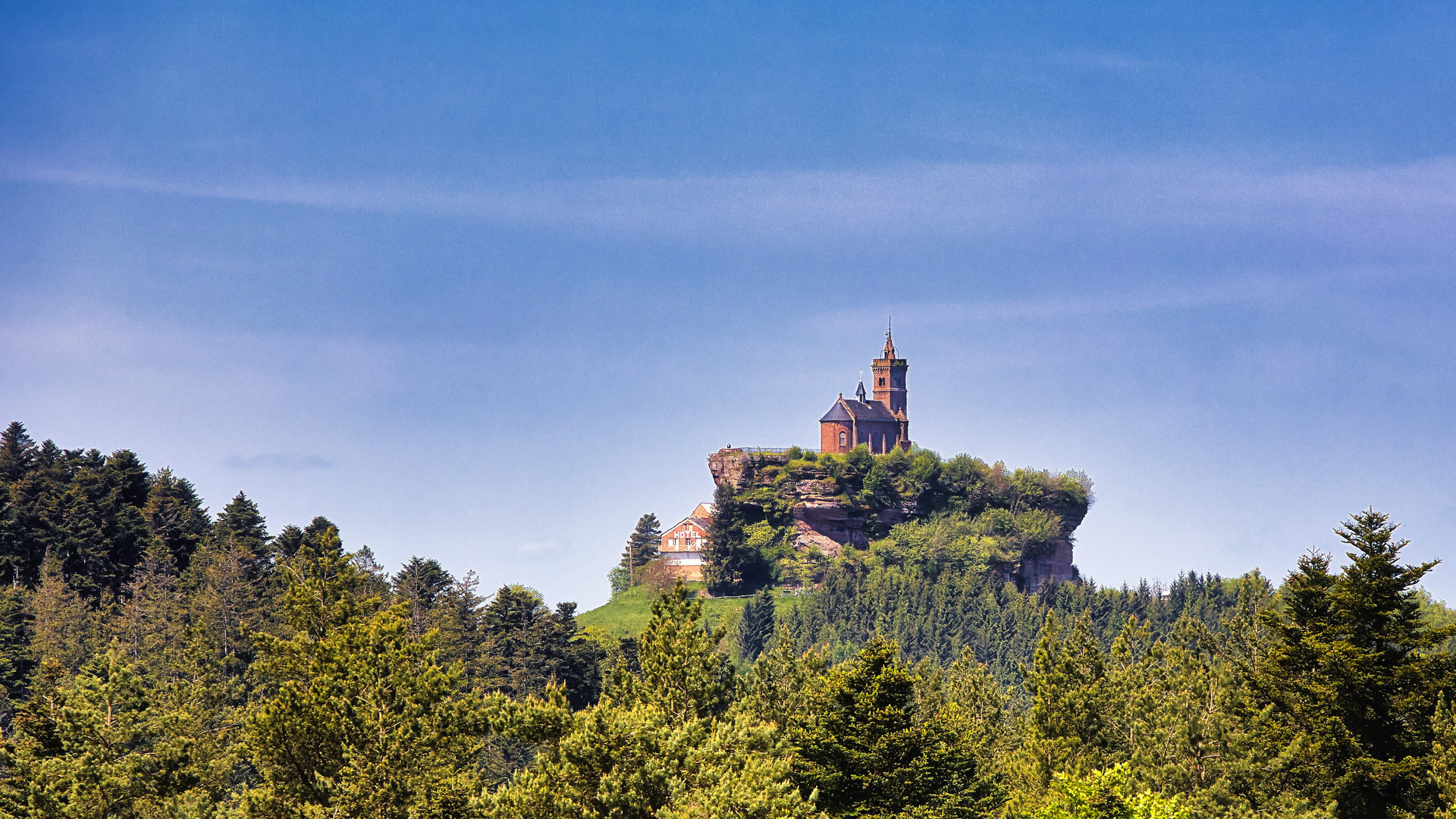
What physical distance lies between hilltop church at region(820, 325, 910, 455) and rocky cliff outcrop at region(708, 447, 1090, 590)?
856 centimetres

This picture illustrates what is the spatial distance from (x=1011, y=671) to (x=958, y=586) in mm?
15248

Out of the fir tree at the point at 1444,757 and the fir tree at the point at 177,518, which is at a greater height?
the fir tree at the point at 177,518

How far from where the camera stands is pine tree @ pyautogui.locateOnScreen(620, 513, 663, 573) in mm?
166875

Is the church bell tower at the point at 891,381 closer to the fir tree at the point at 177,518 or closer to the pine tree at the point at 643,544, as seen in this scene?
the pine tree at the point at 643,544

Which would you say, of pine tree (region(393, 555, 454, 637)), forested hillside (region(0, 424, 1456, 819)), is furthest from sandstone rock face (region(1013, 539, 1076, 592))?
forested hillside (region(0, 424, 1456, 819))

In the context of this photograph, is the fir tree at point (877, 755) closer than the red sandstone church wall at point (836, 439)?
Yes

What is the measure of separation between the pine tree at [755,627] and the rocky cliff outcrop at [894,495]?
19147 millimetres

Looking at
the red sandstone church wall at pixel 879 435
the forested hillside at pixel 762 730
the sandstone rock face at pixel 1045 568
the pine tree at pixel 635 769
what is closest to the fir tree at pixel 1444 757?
the forested hillside at pixel 762 730

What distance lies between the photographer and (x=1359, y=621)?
4809 centimetres

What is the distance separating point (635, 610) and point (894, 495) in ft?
101

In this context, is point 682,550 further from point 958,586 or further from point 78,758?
point 78,758

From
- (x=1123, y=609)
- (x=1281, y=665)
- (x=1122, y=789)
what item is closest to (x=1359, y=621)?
(x=1281, y=665)

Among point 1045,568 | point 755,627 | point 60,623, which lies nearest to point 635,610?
point 755,627

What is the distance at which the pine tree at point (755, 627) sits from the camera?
443 feet
